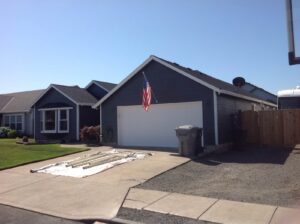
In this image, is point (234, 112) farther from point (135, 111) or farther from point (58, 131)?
point (58, 131)

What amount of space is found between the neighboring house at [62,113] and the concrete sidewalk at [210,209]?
17.8 metres

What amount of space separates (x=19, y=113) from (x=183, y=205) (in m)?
29.0

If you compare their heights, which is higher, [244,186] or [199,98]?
[199,98]

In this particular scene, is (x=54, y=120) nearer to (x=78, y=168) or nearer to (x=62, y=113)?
(x=62, y=113)

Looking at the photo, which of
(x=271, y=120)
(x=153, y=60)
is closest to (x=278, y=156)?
(x=271, y=120)

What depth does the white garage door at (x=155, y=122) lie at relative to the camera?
61.8 feet

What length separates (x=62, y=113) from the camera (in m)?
27.2

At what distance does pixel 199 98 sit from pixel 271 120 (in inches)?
160

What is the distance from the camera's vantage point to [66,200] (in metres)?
9.14

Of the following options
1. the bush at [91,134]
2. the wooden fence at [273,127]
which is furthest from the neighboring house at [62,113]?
the wooden fence at [273,127]

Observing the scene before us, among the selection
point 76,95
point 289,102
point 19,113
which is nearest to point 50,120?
point 76,95

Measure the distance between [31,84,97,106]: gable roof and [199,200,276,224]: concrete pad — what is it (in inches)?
765

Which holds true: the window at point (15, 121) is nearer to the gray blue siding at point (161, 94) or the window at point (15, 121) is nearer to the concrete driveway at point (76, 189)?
the gray blue siding at point (161, 94)

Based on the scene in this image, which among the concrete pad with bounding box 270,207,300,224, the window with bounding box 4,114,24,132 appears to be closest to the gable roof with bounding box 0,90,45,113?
the window with bounding box 4,114,24,132
